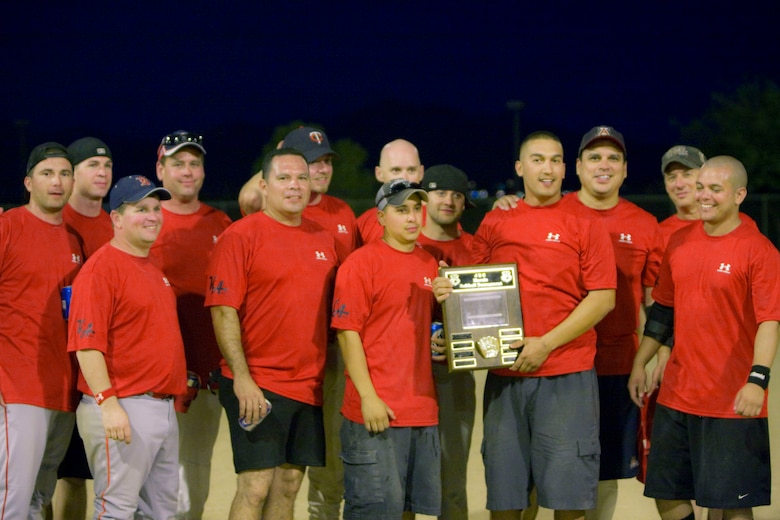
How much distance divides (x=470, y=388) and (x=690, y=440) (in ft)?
4.09

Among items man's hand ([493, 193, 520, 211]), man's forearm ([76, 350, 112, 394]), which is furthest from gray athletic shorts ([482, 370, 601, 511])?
man's forearm ([76, 350, 112, 394])

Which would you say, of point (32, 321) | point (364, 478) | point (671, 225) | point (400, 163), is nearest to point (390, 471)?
point (364, 478)

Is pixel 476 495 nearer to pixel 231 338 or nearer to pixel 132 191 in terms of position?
pixel 231 338

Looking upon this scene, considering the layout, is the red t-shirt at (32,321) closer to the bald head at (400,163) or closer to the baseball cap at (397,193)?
the baseball cap at (397,193)

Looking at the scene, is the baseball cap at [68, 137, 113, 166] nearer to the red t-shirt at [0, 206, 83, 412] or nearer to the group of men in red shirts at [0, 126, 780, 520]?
the group of men in red shirts at [0, 126, 780, 520]

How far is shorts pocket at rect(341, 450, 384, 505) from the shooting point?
4637 millimetres

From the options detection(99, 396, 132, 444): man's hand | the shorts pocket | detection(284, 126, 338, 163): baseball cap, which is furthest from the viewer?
detection(284, 126, 338, 163): baseball cap

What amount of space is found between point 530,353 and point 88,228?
2608mm

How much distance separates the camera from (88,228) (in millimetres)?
5426

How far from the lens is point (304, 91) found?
93.8 ft

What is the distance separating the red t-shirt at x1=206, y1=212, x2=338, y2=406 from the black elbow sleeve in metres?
1.80

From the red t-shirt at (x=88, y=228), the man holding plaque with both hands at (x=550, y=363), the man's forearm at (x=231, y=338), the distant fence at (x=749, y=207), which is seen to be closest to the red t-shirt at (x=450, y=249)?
the man holding plaque with both hands at (x=550, y=363)

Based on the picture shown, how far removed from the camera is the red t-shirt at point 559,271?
16.0 ft

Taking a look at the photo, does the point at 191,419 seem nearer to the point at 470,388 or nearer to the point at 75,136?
the point at 470,388
